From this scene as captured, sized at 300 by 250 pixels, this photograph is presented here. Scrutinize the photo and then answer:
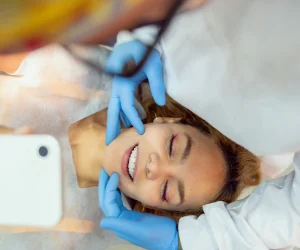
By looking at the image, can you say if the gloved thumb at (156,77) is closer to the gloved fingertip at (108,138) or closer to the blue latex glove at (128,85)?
the blue latex glove at (128,85)

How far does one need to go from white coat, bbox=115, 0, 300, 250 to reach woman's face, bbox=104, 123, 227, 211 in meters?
0.06

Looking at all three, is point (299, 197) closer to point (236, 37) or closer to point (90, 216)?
A: point (236, 37)

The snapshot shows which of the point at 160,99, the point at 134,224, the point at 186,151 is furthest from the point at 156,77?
the point at 134,224

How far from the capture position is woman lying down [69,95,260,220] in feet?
2.64

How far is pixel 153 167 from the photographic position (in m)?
0.79

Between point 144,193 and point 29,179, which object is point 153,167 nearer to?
point 144,193

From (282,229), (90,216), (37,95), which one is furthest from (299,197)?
(37,95)

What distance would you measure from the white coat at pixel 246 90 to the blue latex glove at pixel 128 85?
0.07 ft

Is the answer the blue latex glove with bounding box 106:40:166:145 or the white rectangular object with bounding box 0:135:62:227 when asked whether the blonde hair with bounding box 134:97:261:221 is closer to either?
the blue latex glove with bounding box 106:40:166:145

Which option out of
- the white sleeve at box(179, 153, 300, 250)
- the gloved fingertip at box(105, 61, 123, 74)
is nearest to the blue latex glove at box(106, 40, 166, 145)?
the gloved fingertip at box(105, 61, 123, 74)

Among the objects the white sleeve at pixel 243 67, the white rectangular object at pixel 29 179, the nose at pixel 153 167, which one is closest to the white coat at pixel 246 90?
the white sleeve at pixel 243 67

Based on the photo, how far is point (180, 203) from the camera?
0.83 meters

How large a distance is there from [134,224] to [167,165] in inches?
5.2

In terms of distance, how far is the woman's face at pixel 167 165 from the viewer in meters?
0.80
